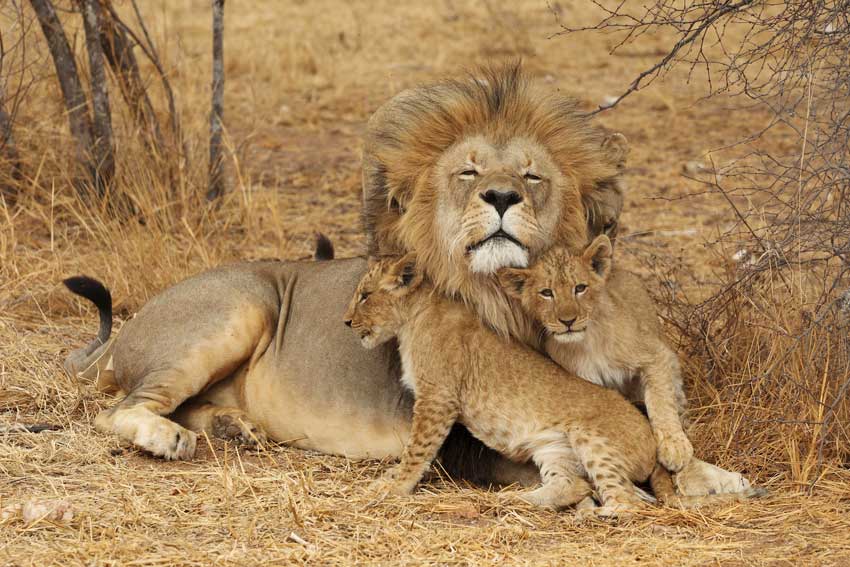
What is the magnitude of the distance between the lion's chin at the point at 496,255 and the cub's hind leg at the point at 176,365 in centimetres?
115

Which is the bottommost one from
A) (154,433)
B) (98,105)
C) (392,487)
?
(154,433)

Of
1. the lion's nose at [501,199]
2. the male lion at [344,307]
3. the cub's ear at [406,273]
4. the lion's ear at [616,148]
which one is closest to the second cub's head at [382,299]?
the cub's ear at [406,273]

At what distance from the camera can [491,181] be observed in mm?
3697

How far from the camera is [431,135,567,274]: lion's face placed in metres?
3.65

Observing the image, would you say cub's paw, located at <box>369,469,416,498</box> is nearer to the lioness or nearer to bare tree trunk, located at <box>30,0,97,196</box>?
the lioness

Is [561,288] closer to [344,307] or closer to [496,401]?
Result: [496,401]

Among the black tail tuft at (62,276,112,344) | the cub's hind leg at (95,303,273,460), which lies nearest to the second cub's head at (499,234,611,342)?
the cub's hind leg at (95,303,273,460)

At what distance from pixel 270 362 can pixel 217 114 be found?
8.89ft

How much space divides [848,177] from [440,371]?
1.40m

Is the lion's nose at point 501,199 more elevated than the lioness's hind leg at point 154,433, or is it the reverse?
the lion's nose at point 501,199

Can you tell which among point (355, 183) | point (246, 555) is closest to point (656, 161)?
point (355, 183)

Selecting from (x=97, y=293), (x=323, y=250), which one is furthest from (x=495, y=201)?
(x=97, y=293)

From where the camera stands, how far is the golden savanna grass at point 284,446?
11.0 ft

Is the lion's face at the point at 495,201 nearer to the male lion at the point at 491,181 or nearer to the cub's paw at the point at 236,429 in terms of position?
the male lion at the point at 491,181
